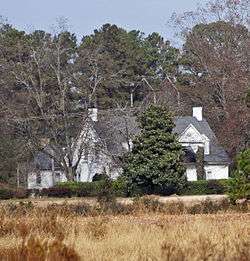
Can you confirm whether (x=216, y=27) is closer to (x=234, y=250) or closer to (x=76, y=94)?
(x=76, y=94)

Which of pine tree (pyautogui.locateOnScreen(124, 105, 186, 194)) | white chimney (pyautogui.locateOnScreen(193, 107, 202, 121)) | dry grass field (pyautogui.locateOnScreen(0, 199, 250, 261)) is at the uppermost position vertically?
white chimney (pyautogui.locateOnScreen(193, 107, 202, 121))

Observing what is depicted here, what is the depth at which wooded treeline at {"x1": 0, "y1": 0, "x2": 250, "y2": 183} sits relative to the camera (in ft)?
204

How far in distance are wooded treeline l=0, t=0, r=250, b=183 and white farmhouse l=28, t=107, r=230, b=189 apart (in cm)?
155

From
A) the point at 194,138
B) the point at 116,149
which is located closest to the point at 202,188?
the point at 116,149

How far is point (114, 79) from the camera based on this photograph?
77312mm

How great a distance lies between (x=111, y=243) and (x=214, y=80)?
64.8m

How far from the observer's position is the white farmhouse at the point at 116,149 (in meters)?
64.6

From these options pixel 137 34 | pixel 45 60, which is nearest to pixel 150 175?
pixel 45 60

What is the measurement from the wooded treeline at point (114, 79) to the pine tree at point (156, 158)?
6472mm

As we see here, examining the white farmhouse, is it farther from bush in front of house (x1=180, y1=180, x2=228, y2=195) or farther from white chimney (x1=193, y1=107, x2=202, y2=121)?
bush in front of house (x1=180, y1=180, x2=228, y2=195)

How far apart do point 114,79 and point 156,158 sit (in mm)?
25487

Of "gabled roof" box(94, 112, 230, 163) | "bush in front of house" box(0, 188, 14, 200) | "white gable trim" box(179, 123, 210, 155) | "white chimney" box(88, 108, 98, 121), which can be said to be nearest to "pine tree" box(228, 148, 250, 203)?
"bush in front of house" box(0, 188, 14, 200)

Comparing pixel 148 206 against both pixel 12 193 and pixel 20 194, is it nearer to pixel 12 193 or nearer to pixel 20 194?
pixel 20 194

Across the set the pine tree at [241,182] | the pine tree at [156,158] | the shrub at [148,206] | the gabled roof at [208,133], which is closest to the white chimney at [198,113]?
the gabled roof at [208,133]
